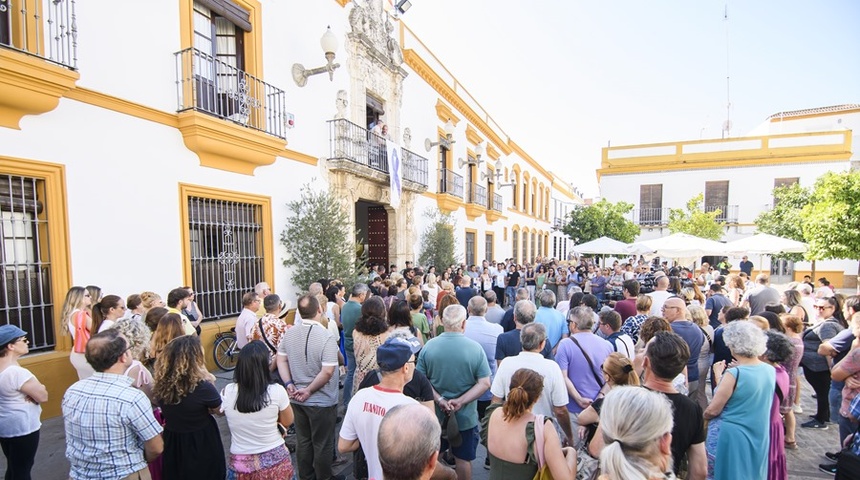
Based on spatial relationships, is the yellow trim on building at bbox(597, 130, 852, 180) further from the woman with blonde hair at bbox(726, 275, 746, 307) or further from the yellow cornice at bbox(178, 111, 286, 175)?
the yellow cornice at bbox(178, 111, 286, 175)

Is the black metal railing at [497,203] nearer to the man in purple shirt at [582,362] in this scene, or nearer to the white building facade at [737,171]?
the white building facade at [737,171]

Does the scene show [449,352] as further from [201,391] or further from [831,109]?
[831,109]

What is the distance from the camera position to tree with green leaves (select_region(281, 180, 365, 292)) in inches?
324

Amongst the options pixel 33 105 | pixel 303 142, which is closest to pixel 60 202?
pixel 33 105

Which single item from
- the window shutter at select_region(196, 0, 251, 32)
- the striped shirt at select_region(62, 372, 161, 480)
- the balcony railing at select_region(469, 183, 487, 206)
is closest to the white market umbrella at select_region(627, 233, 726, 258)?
the balcony railing at select_region(469, 183, 487, 206)

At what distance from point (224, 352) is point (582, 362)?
5.70 m

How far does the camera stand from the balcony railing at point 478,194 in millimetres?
18406

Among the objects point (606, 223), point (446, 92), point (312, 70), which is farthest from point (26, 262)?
point (606, 223)

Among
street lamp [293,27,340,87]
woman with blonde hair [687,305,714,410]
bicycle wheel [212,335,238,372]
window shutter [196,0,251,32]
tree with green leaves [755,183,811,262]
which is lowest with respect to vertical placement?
bicycle wheel [212,335,238,372]

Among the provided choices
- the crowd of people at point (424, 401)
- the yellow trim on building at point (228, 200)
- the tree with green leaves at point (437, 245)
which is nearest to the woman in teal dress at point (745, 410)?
the crowd of people at point (424, 401)

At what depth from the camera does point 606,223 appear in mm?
22953

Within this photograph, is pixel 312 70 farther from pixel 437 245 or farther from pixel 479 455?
pixel 479 455

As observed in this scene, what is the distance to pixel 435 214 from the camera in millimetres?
14891

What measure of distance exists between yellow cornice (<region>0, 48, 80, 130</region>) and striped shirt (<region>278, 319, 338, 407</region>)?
382cm
